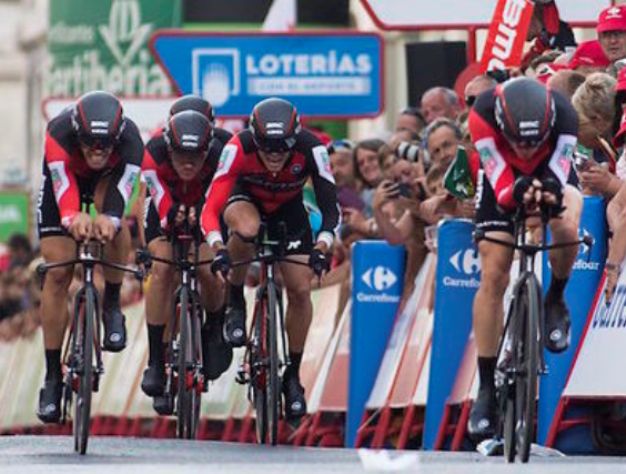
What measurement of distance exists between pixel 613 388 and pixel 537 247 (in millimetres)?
1845

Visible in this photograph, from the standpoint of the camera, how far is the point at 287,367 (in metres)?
19.0

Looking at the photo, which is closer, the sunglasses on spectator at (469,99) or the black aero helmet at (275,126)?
the black aero helmet at (275,126)

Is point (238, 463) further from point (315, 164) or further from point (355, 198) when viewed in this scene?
point (355, 198)

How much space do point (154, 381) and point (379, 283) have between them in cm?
200

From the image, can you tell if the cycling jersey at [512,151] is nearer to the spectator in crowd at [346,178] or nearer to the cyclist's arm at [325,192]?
the cyclist's arm at [325,192]

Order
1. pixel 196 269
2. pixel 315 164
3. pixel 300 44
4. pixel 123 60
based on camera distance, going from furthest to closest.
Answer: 1. pixel 123 60
2. pixel 300 44
3. pixel 196 269
4. pixel 315 164

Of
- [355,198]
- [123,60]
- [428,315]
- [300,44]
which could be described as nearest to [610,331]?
[428,315]

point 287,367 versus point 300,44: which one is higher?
point 300,44

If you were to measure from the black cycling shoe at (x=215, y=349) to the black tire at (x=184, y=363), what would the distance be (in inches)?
25.9

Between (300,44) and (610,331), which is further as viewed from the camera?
(300,44)

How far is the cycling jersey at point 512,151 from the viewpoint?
15961mm

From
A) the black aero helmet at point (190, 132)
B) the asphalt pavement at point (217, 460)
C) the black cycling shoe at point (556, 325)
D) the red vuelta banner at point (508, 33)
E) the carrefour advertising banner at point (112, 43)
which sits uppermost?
the carrefour advertising banner at point (112, 43)

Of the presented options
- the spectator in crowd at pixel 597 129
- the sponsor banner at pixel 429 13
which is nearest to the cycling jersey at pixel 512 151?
the spectator in crowd at pixel 597 129

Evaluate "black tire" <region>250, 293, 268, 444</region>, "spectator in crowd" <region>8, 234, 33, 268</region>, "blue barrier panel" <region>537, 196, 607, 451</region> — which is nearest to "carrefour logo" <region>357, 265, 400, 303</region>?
"black tire" <region>250, 293, 268, 444</region>
